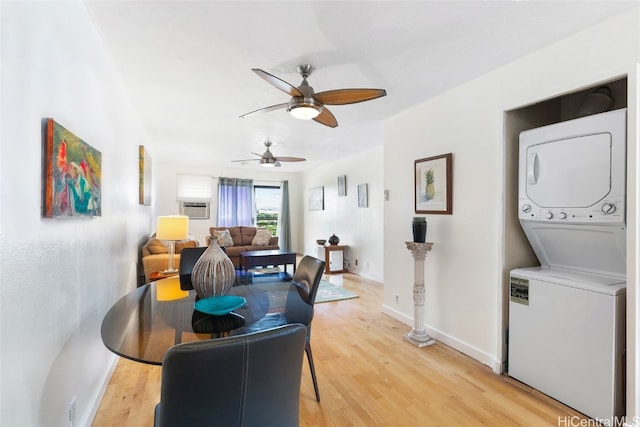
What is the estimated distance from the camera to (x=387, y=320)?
3.38m

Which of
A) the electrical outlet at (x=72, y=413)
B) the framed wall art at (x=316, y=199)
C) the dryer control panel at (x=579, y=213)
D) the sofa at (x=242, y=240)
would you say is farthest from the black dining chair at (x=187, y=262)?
the framed wall art at (x=316, y=199)

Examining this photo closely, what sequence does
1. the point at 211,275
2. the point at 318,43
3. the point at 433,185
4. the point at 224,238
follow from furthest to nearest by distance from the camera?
the point at 224,238
the point at 433,185
the point at 318,43
the point at 211,275

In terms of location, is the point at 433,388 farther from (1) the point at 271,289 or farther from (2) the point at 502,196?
(2) the point at 502,196

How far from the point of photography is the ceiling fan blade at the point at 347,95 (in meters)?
2.12

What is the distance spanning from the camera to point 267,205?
8.16m

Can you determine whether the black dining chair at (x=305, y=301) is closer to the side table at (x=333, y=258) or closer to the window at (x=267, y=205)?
the side table at (x=333, y=258)

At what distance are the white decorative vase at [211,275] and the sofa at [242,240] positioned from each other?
4245 mm

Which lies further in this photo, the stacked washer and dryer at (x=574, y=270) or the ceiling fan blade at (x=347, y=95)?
the ceiling fan blade at (x=347, y=95)

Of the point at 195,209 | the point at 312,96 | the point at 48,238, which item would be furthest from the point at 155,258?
the point at 195,209

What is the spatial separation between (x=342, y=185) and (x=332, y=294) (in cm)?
255

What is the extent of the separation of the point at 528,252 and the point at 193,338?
2.56 meters

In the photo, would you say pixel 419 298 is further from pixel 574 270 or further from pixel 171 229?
pixel 171 229

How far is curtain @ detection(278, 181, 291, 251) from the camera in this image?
8.06 m

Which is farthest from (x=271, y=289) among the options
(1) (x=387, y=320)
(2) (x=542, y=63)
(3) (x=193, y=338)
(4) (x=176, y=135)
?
(4) (x=176, y=135)
